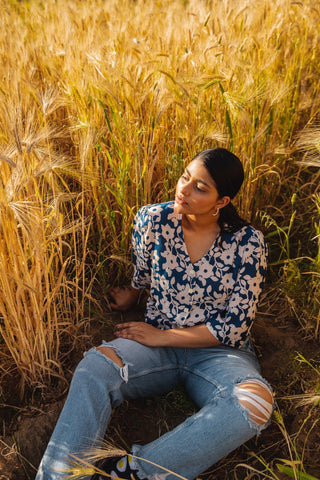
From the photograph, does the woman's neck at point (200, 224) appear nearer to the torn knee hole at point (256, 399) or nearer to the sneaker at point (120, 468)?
the torn knee hole at point (256, 399)

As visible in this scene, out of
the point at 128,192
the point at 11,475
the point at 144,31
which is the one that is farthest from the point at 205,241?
the point at 144,31

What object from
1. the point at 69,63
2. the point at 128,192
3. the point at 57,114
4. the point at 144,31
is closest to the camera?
the point at 128,192

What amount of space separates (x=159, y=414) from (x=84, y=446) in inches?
16.2

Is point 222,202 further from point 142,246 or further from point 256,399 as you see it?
point 256,399

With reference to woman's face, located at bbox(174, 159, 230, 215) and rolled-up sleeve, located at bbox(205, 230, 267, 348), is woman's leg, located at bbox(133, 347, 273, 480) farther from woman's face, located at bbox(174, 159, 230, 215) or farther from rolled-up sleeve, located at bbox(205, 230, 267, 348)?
woman's face, located at bbox(174, 159, 230, 215)

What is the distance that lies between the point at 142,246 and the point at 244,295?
0.44m

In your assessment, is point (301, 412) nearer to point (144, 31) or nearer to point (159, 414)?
point (159, 414)

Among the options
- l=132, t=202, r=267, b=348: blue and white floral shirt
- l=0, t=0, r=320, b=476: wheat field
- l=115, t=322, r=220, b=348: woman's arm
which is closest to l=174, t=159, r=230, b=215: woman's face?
l=132, t=202, r=267, b=348: blue and white floral shirt

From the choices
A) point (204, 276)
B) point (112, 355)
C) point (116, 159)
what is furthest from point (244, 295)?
point (116, 159)

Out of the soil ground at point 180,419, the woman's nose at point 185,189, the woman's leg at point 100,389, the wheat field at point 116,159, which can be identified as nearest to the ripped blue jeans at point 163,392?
the woman's leg at point 100,389

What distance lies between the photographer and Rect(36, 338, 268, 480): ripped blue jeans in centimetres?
134

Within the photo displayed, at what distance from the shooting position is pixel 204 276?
1.64 metres

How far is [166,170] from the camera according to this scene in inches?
83.0

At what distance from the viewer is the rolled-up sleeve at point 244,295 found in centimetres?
159
